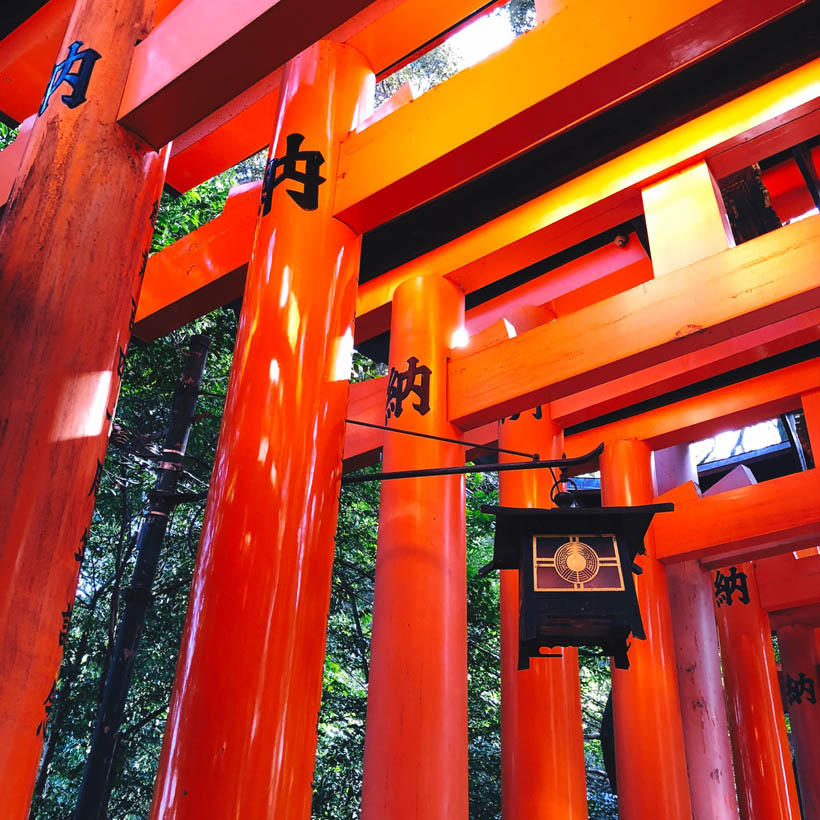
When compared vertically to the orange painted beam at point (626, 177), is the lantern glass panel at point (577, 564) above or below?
below

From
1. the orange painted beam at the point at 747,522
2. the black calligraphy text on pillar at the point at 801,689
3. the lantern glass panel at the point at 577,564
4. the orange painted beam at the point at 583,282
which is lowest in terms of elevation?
the lantern glass panel at the point at 577,564

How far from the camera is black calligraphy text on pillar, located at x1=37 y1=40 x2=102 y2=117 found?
7.84ft

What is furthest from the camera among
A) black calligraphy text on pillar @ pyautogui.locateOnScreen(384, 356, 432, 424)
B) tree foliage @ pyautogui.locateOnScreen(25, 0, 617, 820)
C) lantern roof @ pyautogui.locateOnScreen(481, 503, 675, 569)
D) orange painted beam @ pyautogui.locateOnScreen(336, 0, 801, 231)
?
tree foliage @ pyautogui.locateOnScreen(25, 0, 617, 820)

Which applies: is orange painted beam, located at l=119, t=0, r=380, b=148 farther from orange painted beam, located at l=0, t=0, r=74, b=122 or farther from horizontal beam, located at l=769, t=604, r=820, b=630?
horizontal beam, located at l=769, t=604, r=820, b=630

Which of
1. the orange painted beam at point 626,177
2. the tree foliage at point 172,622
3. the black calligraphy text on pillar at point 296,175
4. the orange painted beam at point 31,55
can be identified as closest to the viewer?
the black calligraphy text on pillar at point 296,175

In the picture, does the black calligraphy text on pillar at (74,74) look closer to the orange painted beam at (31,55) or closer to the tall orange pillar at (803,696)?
the orange painted beam at (31,55)

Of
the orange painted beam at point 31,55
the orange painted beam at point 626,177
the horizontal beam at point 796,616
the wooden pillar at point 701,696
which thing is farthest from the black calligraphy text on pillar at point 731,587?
the orange painted beam at point 31,55

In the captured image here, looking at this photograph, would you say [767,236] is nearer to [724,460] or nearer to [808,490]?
[808,490]

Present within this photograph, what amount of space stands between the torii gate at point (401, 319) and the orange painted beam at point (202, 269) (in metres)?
0.02

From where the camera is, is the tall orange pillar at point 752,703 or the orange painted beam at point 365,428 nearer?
the orange painted beam at point 365,428

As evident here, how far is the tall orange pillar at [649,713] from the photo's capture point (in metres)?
5.18

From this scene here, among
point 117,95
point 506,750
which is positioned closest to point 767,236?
point 117,95

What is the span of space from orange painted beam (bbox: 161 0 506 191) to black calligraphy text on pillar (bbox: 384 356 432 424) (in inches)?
56.9

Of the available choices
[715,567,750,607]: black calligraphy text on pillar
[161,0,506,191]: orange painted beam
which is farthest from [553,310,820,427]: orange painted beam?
[715,567,750,607]: black calligraphy text on pillar
